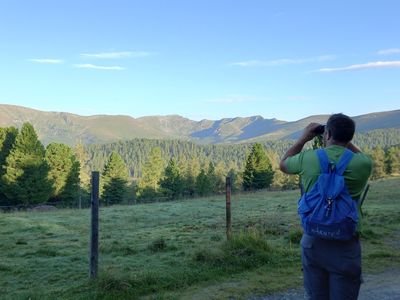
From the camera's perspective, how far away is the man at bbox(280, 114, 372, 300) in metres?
3.55

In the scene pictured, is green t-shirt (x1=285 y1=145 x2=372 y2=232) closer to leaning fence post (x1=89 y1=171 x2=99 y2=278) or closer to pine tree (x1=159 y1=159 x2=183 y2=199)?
leaning fence post (x1=89 y1=171 x2=99 y2=278)

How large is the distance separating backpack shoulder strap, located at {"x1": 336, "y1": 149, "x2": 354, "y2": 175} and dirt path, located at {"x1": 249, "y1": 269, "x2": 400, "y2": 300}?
430 centimetres

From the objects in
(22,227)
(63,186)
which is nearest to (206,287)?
(22,227)

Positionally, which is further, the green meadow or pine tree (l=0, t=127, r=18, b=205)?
pine tree (l=0, t=127, r=18, b=205)

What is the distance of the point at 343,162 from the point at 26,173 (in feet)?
174

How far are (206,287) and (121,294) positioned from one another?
1.47 metres

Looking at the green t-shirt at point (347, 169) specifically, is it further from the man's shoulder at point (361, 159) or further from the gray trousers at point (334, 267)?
the gray trousers at point (334, 267)

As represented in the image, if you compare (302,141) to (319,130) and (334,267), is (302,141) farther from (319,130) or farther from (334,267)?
(334,267)

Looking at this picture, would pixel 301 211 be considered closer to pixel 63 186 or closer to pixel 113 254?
pixel 113 254

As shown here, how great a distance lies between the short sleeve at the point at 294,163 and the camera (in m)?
3.75

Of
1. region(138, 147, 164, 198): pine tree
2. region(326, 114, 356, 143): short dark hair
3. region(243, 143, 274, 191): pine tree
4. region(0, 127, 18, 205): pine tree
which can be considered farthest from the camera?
region(138, 147, 164, 198): pine tree

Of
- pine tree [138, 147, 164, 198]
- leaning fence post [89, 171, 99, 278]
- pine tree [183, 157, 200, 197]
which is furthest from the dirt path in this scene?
pine tree [138, 147, 164, 198]

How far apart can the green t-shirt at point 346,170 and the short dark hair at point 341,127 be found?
80 mm

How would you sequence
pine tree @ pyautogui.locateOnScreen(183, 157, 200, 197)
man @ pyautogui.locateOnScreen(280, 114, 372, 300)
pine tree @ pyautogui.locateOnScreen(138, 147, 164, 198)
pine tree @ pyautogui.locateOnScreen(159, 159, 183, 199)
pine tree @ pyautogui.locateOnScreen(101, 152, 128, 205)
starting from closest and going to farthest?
1. man @ pyautogui.locateOnScreen(280, 114, 372, 300)
2. pine tree @ pyautogui.locateOnScreen(101, 152, 128, 205)
3. pine tree @ pyautogui.locateOnScreen(159, 159, 183, 199)
4. pine tree @ pyautogui.locateOnScreen(183, 157, 200, 197)
5. pine tree @ pyautogui.locateOnScreen(138, 147, 164, 198)
